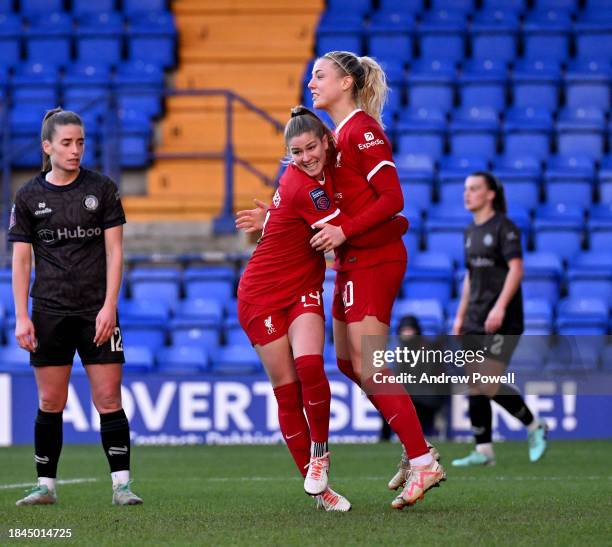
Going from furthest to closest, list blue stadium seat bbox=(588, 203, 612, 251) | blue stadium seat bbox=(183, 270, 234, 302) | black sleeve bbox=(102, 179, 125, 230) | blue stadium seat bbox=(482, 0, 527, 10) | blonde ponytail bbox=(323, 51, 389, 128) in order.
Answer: blue stadium seat bbox=(482, 0, 527, 10), blue stadium seat bbox=(588, 203, 612, 251), blue stadium seat bbox=(183, 270, 234, 302), black sleeve bbox=(102, 179, 125, 230), blonde ponytail bbox=(323, 51, 389, 128)

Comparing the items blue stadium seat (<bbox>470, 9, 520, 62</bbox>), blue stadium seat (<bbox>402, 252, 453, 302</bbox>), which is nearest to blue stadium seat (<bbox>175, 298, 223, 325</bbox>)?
blue stadium seat (<bbox>402, 252, 453, 302</bbox>)

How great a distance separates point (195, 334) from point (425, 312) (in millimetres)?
2129

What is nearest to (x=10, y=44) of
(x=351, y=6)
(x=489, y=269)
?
(x=351, y=6)

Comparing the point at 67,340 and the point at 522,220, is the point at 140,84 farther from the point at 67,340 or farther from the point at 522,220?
the point at 67,340

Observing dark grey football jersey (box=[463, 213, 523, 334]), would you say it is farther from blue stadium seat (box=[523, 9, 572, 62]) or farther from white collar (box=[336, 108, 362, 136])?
blue stadium seat (box=[523, 9, 572, 62])

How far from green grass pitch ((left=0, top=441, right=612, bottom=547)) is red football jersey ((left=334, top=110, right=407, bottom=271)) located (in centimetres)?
112

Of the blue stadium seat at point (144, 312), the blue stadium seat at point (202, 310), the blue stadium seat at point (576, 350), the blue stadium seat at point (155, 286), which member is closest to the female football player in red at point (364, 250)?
the blue stadium seat at point (576, 350)

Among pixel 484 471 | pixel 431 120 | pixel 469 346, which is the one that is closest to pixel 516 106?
pixel 431 120

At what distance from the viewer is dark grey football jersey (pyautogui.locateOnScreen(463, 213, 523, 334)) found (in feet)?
29.2

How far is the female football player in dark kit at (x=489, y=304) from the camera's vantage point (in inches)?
348

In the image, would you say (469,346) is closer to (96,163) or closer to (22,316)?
(22,316)

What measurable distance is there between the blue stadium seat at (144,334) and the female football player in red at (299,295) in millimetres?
6466

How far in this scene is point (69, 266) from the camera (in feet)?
20.3

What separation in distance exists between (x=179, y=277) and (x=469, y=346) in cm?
451
